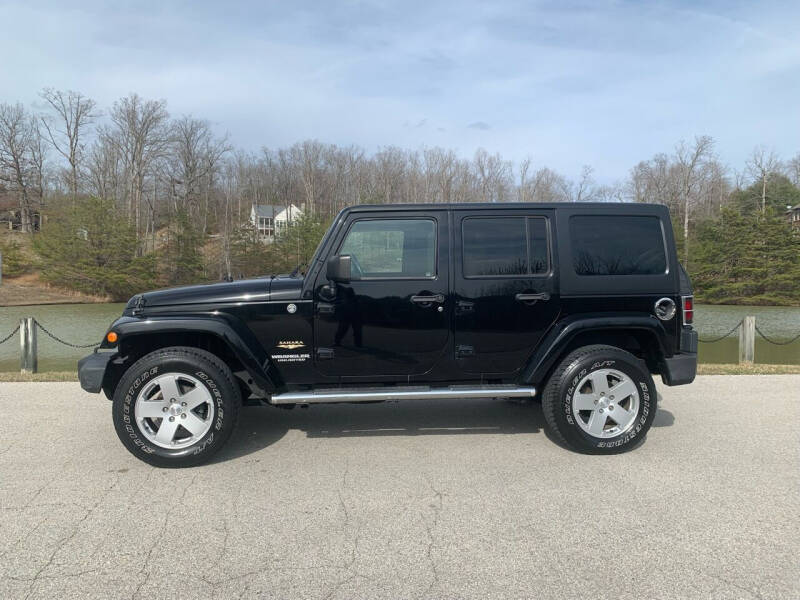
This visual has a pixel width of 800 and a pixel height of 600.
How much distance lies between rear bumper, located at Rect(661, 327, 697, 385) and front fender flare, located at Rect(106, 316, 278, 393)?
10.8 ft

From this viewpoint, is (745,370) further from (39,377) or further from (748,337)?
(39,377)

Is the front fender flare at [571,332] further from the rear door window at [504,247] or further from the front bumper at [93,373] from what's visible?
the front bumper at [93,373]

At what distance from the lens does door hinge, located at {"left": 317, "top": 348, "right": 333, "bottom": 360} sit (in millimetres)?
4297

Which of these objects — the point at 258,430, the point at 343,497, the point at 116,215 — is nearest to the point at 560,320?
the point at 343,497

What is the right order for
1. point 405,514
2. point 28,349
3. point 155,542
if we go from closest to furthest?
point 155,542 < point 405,514 < point 28,349

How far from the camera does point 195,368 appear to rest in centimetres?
408

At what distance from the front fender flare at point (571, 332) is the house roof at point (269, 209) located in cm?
5652

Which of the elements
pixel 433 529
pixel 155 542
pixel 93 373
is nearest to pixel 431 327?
pixel 433 529

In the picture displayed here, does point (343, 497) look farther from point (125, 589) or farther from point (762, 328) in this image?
point (762, 328)

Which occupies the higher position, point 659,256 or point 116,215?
point 116,215

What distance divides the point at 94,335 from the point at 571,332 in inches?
666

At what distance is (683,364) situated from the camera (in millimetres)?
4445

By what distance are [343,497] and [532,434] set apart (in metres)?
2.04

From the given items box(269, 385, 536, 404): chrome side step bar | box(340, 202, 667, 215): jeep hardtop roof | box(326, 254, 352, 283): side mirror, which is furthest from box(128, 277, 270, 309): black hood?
box(340, 202, 667, 215): jeep hardtop roof
